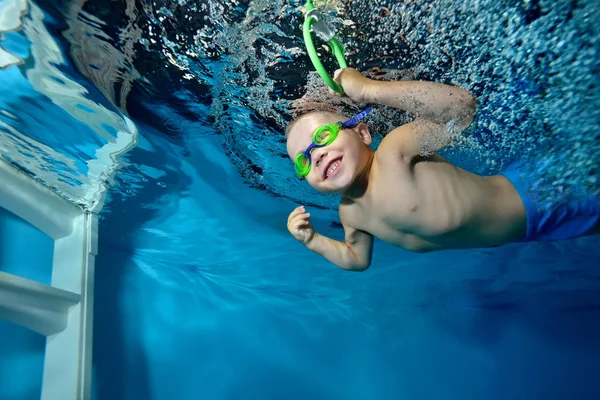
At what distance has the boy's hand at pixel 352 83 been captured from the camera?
332 cm

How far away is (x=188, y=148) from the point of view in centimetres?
667

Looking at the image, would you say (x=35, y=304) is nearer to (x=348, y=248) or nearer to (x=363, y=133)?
(x=348, y=248)

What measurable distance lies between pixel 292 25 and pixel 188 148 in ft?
11.9

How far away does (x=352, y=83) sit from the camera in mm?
3330

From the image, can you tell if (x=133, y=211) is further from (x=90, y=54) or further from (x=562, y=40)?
(x=562, y=40)

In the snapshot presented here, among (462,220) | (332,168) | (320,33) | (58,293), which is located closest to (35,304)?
(58,293)

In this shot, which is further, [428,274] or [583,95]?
[428,274]

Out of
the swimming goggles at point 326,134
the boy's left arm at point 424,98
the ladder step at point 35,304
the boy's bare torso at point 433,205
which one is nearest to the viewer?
the boy's left arm at point 424,98

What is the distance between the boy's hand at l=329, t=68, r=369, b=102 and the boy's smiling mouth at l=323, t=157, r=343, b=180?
2.34 ft

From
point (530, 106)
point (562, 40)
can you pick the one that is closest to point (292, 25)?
point (562, 40)

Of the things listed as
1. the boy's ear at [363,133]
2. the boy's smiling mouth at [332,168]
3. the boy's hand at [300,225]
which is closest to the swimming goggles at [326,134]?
the boy's smiling mouth at [332,168]

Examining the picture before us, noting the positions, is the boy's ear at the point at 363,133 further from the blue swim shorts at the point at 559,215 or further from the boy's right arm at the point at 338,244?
the blue swim shorts at the point at 559,215

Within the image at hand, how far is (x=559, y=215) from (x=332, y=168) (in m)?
3.08

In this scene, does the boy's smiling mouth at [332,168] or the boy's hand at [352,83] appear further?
the boy's smiling mouth at [332,168]
